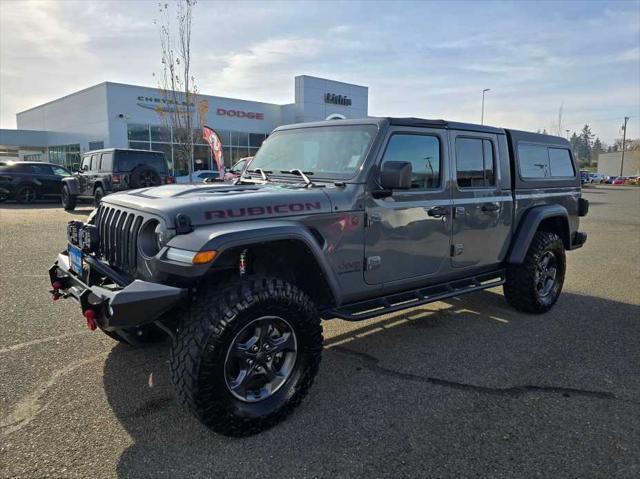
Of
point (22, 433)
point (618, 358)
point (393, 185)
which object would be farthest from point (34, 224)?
point (618, 358)

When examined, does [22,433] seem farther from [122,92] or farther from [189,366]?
[122,92]

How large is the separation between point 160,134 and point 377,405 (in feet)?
88.1

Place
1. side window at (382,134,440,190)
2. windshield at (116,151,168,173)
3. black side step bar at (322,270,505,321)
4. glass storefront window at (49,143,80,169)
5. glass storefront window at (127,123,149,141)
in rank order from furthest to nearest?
glass storefront window at (49,143,80,169)
glass storefront window at (127,123,149,141)
windshield at (116,151,168,173)
side window at (382,134,440,190)
black side step bar at (322,270,505,321)

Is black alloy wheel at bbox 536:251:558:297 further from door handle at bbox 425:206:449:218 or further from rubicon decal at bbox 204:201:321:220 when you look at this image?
rubicon decal at bbox 204:201:321:220

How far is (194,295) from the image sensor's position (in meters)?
2.93

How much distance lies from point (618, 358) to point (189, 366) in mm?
3597

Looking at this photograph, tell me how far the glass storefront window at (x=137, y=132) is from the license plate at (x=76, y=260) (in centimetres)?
2510

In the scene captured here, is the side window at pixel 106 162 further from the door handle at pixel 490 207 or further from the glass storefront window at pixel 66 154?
the glass storefront window at pixel 66 154

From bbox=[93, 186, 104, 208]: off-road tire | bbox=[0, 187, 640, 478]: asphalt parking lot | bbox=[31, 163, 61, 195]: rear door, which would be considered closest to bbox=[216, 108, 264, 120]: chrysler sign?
bbox=[31, 163, 61, 195]: rear door

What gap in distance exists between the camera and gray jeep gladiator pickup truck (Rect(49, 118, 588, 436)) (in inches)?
107

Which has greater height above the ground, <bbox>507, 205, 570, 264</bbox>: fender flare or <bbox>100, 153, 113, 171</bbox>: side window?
<bbox>100, 153, 113, 171</bbox>: side window

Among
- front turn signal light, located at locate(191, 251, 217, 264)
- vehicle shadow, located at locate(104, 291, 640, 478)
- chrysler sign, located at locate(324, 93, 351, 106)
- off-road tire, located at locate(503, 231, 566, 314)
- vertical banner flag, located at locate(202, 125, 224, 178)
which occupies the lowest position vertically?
vehicle shadow, located at locate(104, 291, 640, 478)

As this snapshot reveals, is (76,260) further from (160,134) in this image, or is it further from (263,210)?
(160,134)

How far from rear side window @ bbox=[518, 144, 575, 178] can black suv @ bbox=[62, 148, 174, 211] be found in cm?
1111
